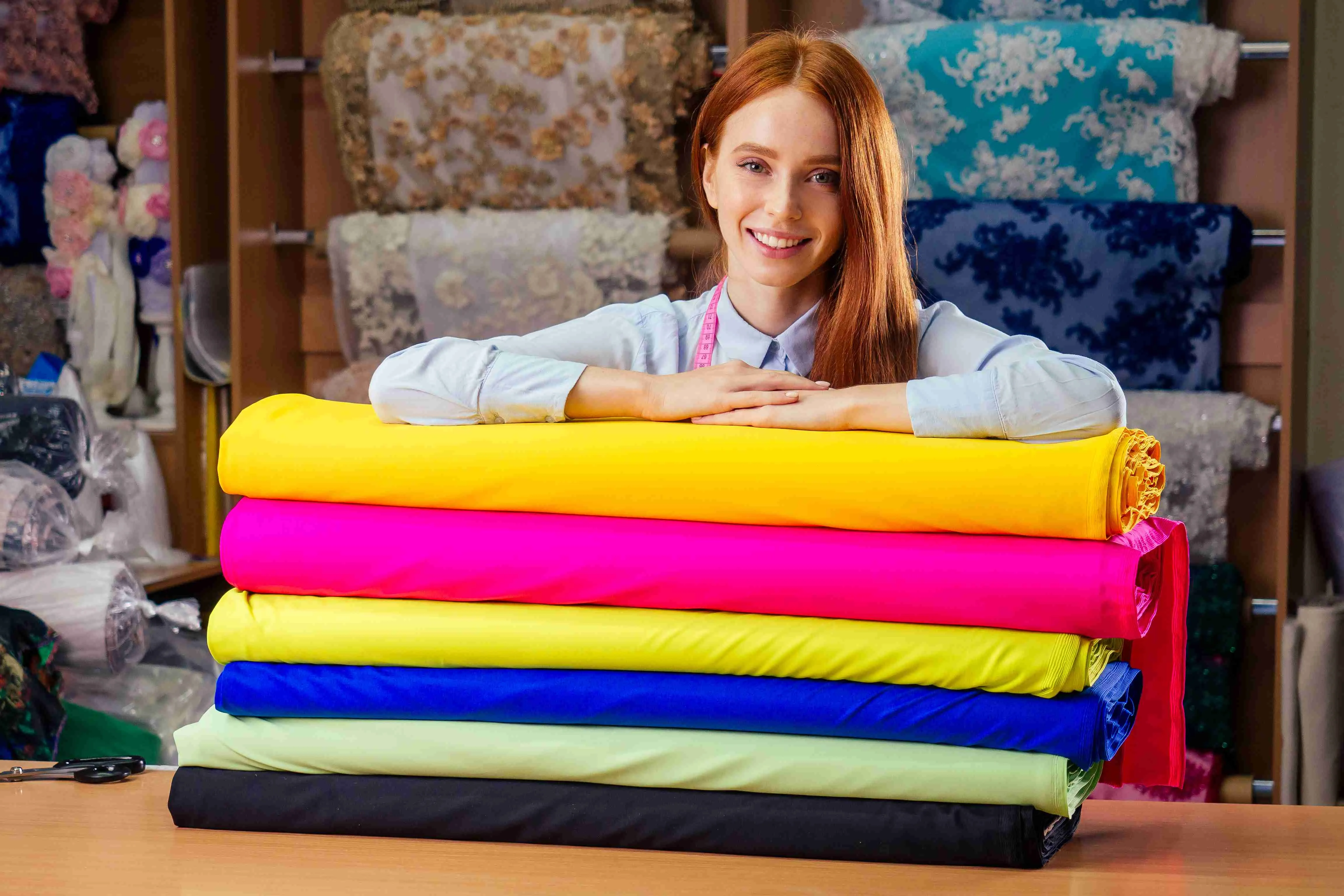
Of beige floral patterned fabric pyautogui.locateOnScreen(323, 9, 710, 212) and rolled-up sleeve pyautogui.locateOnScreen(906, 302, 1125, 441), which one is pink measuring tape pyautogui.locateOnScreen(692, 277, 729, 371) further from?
beige floral patterned fabric pyautogui.locateOnScreen(323, 9, 710, 212)

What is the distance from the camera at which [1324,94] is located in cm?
198

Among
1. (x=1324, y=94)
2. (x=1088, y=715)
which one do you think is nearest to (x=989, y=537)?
(x=1088, y=715)

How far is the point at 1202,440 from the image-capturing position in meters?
1.73

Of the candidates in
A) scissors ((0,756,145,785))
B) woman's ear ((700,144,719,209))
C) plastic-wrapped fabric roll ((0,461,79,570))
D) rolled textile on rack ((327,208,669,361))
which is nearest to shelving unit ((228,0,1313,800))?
rolled textile on rack ((327,208,669,361))

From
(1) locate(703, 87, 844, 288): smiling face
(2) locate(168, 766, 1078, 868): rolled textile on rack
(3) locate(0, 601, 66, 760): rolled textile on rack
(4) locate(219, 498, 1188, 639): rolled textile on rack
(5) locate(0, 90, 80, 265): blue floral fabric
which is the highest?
(5) locate(0, 90, 80, 265): blue floral fabric

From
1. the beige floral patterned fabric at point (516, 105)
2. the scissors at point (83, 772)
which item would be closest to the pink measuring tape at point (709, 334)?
the scissors at point (83, 772)

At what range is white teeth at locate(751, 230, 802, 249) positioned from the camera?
88cm

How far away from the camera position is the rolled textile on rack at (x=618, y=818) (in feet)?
2.03

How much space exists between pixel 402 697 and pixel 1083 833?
0.37 metres

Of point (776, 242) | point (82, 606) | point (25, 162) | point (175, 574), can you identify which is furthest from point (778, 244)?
point (25, 162)

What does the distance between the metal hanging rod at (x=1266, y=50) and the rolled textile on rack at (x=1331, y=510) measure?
0.57m

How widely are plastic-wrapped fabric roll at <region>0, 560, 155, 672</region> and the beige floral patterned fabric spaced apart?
0.68 metres

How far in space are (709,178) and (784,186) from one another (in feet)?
0.50

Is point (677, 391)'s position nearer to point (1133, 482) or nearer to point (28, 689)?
point (1133, 482)
